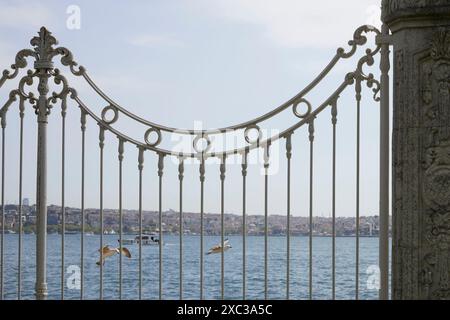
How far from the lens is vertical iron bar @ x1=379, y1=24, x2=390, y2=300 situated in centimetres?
498

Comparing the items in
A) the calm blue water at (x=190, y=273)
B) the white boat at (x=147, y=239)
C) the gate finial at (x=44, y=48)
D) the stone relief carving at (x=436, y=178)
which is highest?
the gate finial at (x=44, y=48)

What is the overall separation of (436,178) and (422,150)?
0.18 m

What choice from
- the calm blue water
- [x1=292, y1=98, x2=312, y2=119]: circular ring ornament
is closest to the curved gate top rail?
[x1=292, y1=98, x2=312, y2=119]: circular ring ornament

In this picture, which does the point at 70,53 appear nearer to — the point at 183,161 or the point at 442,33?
the point at 183,161

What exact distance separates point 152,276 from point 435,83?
34464 mm

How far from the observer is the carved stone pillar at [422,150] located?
15.3ft

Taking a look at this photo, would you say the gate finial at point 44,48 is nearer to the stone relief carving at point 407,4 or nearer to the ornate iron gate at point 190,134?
the ornate iron gate at point 190,134

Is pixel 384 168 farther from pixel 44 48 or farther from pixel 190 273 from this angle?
pixel 190 273

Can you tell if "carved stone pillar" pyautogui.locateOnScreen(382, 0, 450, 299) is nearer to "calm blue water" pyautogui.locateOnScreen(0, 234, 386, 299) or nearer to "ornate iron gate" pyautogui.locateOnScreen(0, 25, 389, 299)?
"ornate iron gate" pyautogui.locateOnScreen(0, 25, 389, 299)

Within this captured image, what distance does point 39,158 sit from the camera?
537 cm

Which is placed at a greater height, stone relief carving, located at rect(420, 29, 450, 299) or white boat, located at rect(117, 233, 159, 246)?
stone relief carving, located at rect(420, 29, 450, 299)

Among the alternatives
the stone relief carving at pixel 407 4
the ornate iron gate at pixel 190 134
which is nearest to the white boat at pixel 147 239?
the ornate iron gate at pixel 190 134

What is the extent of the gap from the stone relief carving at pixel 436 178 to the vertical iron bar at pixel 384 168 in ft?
1.06

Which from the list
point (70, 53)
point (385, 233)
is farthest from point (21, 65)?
point (385, 233)
